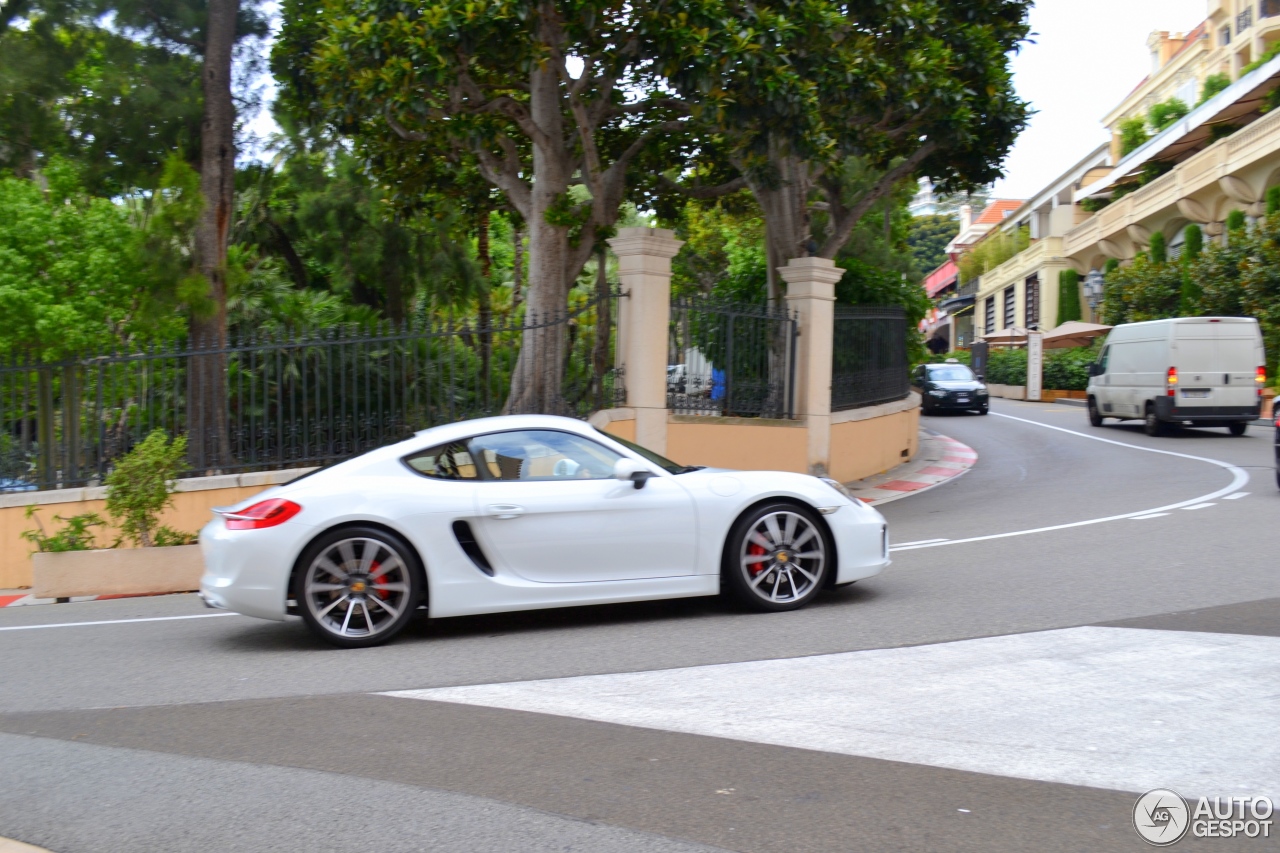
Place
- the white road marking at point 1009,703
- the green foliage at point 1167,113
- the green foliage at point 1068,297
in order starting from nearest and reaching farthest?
the white road marking at point 1009,703
the green foliage at point 1167,113
the green foliage at point 1068,297

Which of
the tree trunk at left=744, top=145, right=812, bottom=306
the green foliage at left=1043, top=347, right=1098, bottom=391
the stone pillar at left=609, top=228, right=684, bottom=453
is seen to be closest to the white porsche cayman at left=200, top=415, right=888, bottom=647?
the stone pillar at left=609, top=228, right=684, bottom=453

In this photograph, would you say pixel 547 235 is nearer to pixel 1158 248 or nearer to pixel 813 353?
pixel 813 353

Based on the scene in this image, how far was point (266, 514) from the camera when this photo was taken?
676 centimetres

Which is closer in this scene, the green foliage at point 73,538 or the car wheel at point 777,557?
the car wheel at point 777,557

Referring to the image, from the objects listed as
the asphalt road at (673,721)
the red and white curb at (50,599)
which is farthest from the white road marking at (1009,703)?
the red and white curb at (50,599)

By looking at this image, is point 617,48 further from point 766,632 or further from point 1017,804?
point 1017,804

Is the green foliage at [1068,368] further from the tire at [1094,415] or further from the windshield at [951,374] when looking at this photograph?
the tire at [1094,415]

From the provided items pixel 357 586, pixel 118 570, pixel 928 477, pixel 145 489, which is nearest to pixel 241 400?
pixel 145 489

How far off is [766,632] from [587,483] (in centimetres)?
136

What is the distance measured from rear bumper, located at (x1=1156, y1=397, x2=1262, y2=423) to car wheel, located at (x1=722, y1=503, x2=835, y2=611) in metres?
16.3

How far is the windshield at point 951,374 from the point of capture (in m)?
32.3

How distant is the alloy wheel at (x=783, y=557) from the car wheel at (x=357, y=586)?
78.5 inches

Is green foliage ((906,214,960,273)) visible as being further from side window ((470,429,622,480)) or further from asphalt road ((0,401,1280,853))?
side window ((470,429,622,480))

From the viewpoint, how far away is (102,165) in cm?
1570
